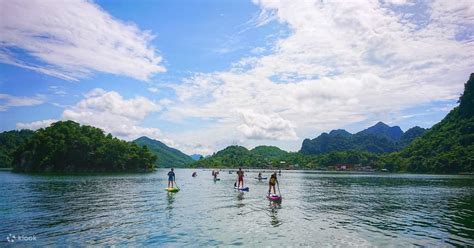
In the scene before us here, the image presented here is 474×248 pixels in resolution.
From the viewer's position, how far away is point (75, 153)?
6270 inches

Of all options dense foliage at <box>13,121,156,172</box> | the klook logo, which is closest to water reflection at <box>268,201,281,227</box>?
the klook logo

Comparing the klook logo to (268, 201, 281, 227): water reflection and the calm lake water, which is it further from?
(268, 201, 281, 227): water reflection

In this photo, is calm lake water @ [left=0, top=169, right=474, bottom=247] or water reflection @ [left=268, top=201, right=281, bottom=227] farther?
water reflection @ [left=268, top=201, right=281, bottom=227]

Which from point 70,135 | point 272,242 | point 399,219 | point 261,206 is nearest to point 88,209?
point 261,206

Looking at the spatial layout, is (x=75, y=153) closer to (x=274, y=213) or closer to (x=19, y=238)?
(x=274, y=213)

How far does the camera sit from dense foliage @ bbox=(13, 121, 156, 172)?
14925 cm

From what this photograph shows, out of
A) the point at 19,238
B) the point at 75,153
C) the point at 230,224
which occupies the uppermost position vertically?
the point at 75,153

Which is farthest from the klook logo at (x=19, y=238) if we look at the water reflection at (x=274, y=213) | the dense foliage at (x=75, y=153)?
the dense foliage at (x=75, y=153)

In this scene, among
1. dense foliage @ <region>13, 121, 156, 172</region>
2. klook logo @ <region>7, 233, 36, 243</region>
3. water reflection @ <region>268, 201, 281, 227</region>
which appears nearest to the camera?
klook logo @ <region>7, 233, 36, 243</region>

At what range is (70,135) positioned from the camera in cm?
15962

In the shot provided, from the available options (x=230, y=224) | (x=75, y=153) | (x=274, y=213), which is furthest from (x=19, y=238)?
(x=75, y=153)

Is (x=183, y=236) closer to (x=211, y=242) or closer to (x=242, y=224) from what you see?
(x=211, y=242)

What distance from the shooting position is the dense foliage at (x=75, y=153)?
149 metres

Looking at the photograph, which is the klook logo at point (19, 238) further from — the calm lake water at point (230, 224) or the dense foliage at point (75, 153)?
the dense foliage at point (75, 153)
